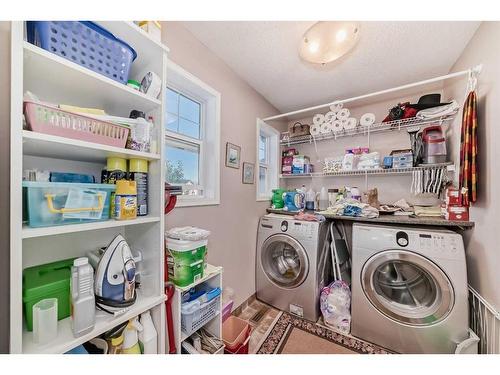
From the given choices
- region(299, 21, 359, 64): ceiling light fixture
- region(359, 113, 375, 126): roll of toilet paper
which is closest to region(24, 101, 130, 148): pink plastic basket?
region(299, 21, 359, 64): ceiling light fixture

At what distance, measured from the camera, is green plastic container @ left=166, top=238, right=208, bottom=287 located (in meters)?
0.96

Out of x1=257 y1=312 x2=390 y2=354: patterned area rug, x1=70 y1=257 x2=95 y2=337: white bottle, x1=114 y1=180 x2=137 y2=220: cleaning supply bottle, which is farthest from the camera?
x1=257 y1=312 x2=390 y2=354: patterned area rug

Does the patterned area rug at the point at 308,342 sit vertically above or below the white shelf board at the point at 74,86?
below

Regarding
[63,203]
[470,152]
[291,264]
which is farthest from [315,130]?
[63,203]

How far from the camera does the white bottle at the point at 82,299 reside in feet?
1.94

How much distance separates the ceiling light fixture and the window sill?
1.27 metres

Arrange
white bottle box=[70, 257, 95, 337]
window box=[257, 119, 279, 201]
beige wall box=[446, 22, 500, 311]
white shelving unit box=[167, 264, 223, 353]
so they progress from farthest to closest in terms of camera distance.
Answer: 1. window box=[257, 119, 279, 201]
2. beige wall box=[446, 22, 500, 311]
3. white shelving unit box=[167, 264, 223, 353]
4. white bottle box=[70, 257, 95, 337]

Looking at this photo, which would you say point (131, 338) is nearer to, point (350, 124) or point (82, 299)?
point (82, 299)

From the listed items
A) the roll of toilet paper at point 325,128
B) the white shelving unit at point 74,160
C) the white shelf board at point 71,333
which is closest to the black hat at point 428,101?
the roll of toilet paper at point 325,128

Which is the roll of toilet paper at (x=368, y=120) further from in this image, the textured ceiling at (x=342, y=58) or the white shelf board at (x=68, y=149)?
the white shelf board at (x=68, y=149)

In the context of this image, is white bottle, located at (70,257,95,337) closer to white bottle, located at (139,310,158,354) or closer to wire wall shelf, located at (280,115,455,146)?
white bottle, located at (139,310,158,354)

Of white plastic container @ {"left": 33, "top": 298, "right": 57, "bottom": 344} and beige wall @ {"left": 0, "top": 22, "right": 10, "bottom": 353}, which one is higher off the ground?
beige wall @ {"left": 0, "top": 22, "right": 10, "bottom": 353}

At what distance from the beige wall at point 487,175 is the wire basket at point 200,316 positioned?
166 centimetres

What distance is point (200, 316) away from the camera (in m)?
1.06
